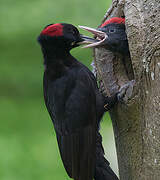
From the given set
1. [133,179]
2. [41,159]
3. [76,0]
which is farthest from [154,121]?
[76,0]

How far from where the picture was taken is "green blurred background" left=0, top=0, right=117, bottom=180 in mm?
5871

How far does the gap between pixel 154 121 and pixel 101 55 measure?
36.9 inches

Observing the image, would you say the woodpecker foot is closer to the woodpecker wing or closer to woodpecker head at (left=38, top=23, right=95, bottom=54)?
the woodpecker wing

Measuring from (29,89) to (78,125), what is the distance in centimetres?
356

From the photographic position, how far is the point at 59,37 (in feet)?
12.1

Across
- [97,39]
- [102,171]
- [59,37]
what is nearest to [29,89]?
[97,39]

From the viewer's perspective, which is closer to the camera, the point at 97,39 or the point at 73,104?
the point at 73,104

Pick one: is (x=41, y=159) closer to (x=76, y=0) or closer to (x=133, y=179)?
(x=133, y=179)

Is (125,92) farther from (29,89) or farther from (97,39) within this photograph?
(29,89)

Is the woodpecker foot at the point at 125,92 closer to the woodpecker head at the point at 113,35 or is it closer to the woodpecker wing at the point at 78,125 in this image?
the woodpecker wing at the point at 78,125

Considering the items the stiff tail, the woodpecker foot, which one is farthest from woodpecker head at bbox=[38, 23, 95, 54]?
the stiff tail

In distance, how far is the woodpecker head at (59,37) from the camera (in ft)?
11.9

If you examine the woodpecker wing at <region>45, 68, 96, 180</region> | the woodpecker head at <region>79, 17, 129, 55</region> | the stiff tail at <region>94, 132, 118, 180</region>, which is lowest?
the stiff tail at <region>94, 132, 118, 180</region>

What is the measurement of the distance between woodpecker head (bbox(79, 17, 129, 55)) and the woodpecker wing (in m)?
0.30
